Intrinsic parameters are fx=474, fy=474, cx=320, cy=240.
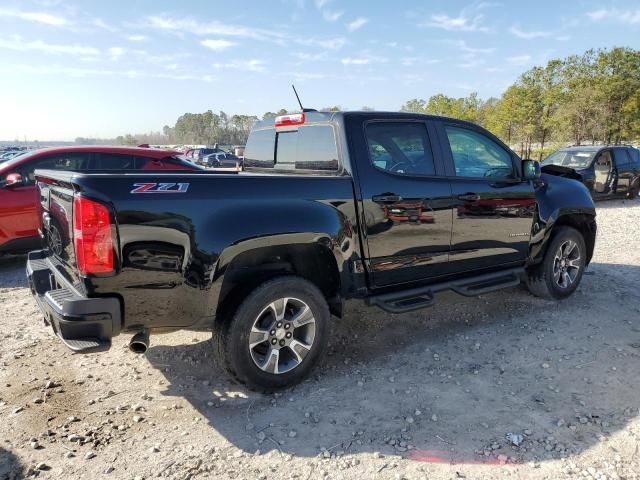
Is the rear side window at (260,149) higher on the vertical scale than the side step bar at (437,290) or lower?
higher

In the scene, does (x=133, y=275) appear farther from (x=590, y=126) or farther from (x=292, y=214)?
(x=590, y=126)

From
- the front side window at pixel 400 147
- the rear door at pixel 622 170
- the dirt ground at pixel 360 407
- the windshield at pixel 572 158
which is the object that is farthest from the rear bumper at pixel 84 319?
the rear door at pixel 622 170

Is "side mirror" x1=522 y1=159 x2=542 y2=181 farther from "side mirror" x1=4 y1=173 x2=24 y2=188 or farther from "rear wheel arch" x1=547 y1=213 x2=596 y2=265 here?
"side mirror" x1=4 y1=173 x2=24 y2=188

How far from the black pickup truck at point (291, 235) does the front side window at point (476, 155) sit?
0.05ft

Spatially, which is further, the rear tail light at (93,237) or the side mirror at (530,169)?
the side mirror at (530,169)

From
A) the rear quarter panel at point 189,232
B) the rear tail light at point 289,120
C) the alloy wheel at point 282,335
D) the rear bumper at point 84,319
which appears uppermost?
the rear tail light at point 289,120

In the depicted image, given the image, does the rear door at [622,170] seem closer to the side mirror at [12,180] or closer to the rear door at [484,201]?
the rear door at [484,201]

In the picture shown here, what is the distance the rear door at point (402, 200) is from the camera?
3631 mm

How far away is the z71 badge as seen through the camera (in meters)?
2.70

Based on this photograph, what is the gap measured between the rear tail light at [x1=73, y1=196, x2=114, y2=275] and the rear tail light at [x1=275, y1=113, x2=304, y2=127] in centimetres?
199

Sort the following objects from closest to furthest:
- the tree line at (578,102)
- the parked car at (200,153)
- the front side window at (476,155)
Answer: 1. the front side window at (476,155)
2. the tree line at (578,102)
3. the parked car at (200,153)

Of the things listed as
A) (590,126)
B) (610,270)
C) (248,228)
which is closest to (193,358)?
(248,228)

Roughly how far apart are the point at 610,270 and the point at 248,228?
549 cm

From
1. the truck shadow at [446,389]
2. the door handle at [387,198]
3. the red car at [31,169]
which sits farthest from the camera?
the red car at [31,169]
